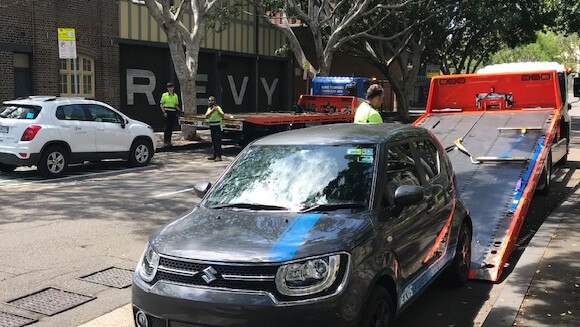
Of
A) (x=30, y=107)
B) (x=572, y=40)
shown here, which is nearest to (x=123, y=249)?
(x=30, y=107)

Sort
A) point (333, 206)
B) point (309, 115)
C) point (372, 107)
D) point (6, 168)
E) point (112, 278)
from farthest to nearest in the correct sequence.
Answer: point (309, 115) < point (6, 168) < point (372, 107) < point (112, 278) < point (333, 206)

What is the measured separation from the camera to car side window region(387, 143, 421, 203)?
4529 mm

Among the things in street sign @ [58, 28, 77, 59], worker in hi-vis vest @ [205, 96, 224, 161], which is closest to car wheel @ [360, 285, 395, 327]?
worker in hi-vis vest @ [205, 96, 224, 161]

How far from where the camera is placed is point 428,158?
547 centimetres

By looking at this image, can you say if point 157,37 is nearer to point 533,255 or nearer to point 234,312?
point 533,255

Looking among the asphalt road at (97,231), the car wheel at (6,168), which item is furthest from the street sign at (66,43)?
the car wheel at (6,168)

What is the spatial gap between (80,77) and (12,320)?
19.4m

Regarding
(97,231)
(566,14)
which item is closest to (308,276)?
(97,231)

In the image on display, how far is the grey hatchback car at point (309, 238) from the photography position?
137 inches

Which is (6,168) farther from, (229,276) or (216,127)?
(229,276)

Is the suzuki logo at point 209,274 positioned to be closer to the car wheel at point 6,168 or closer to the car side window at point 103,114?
the car side window at point 103,114

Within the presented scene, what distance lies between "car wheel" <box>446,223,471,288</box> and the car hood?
1970mm

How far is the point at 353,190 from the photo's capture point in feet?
14.2

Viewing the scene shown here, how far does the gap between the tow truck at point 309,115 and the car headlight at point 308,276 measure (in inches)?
540
